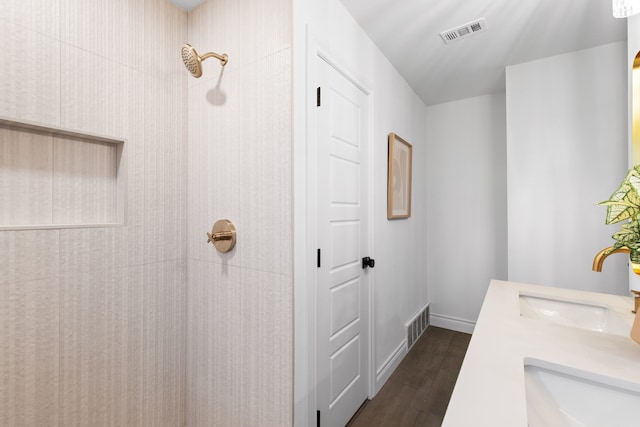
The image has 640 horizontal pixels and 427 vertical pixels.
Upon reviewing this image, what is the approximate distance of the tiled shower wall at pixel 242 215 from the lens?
1.34 metres

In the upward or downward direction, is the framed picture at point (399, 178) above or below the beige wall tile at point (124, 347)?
above

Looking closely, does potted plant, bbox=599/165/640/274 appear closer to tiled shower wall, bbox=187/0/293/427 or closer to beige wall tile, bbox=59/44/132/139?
tiled shower wall, bbox=187/0/293/427

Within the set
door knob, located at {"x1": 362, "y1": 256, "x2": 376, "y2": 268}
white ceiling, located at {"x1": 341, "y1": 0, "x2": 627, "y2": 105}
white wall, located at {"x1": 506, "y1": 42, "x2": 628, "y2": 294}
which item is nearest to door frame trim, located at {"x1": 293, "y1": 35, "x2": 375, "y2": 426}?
door knob, located at {"x1": 362, "y1": 256, "x2": 376, "y2": 268}

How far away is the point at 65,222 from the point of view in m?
1.29

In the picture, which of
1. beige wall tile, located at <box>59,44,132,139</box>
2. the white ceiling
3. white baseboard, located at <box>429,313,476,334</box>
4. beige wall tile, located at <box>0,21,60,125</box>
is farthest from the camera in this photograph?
white baseboard, located at <box>429,313,476,334</box>

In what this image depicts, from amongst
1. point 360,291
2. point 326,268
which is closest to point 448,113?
point 360,291

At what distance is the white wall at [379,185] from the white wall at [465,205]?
18 centimetres

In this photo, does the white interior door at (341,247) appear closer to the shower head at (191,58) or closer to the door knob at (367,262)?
the door knob at (367,262)

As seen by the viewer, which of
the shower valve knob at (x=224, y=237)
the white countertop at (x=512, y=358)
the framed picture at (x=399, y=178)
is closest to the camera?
the white countertop at (x=512, y=358)

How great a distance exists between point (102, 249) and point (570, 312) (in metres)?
2.11

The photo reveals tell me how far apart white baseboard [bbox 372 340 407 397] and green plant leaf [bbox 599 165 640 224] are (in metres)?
1.74

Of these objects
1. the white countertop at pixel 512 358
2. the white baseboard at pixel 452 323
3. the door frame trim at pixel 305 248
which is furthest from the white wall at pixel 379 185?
the white countertop at pixel 512 358

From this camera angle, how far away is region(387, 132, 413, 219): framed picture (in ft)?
7.39

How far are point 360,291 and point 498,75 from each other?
2.24 meters
